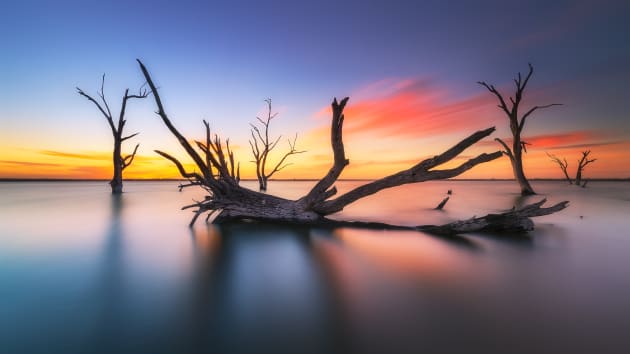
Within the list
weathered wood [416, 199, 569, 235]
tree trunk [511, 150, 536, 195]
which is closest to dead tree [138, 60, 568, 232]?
weathered wood [416, 199, 569, 235]

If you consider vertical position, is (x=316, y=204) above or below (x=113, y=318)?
above

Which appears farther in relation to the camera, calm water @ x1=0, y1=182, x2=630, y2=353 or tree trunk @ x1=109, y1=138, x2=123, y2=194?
tree trunk @ x1=109, y1=138, x2=123, y2=194

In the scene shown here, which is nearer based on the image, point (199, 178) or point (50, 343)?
point (50, 343)

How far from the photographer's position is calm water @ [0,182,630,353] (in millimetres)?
1874

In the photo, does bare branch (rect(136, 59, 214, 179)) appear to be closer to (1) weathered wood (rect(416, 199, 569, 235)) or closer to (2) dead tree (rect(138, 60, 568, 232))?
(2) dead tree (rect(138, 60, 568, 232))

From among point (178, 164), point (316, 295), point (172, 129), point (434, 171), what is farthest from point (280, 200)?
point (316, 295)

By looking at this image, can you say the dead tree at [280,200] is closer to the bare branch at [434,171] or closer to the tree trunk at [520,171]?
the bare branch at [434,171]

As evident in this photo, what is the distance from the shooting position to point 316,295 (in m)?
2.70

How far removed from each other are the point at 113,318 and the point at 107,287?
95 centimetres

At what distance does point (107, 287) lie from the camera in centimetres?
296

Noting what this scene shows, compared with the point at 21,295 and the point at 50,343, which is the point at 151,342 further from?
the point at 21,295

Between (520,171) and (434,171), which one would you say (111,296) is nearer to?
(434,171)

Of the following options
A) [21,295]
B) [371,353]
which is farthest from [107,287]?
[371,353]

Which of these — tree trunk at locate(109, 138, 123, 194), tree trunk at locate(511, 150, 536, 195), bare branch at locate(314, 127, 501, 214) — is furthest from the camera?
tree trunk at locate(109, 138, 123, 194)
